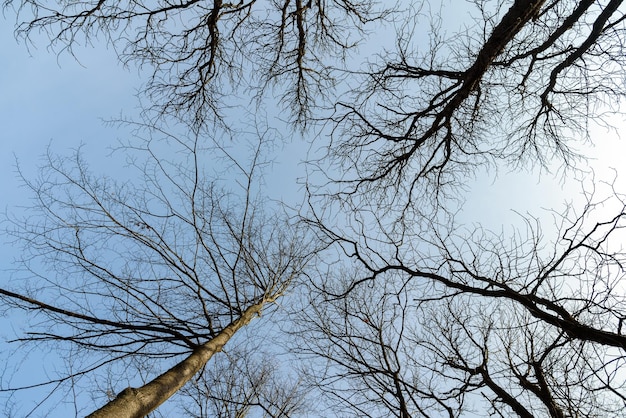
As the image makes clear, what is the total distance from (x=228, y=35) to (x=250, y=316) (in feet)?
11.3

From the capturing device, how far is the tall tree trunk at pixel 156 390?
6.47 feet

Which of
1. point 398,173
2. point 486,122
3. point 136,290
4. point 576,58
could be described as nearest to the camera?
point 136,290

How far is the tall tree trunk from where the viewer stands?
1.97 meters

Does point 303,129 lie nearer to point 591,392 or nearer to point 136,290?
point 136,290

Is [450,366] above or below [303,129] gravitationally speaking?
below

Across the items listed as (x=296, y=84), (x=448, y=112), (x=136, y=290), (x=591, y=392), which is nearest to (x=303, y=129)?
(x=296, y=84)

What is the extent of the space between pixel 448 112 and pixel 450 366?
8.92 feet

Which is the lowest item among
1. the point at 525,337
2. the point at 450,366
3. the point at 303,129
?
the point at 525,337

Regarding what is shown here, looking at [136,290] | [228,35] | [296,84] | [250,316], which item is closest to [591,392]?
[250,316]

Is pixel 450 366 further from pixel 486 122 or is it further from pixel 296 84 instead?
pixel 296 84

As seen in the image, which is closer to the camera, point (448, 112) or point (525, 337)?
point (525, 337)

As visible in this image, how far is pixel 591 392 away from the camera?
256cm

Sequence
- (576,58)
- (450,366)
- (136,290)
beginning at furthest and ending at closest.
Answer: (576,58), (450,366), (136,290)

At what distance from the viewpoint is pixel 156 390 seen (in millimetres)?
2281
